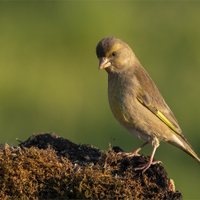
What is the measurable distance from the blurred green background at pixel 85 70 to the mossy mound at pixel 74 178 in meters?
3.30

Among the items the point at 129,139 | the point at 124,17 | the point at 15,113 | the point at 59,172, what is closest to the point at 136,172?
the point at 59,172

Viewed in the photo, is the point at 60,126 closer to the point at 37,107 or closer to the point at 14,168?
the point at 37,107

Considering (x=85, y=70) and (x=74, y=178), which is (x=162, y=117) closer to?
(x=74, y=178)

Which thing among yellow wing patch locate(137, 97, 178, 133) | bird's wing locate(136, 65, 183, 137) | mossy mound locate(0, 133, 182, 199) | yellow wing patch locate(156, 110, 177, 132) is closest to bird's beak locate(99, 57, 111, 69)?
bird's wing locate(136, 65, 183, 137)

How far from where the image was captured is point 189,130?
9.19 metres

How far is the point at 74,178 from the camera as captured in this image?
4102 millimetres

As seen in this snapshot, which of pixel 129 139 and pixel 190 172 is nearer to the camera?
pixel 190 172

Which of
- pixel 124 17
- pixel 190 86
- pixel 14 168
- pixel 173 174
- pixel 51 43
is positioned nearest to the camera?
pixel 14 168

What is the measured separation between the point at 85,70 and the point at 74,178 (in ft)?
24.5

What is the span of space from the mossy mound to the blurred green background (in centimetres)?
330

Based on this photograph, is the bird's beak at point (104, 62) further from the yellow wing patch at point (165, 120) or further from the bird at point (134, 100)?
the yellow wing patch at point (165, 120)

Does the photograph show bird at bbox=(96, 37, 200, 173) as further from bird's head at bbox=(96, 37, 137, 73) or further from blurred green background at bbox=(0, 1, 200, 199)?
blurred green background at bbox=(0, 1, 200, 199)

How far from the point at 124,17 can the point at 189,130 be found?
17.5ft

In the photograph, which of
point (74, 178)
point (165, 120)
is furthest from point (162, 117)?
point (74, 178)
